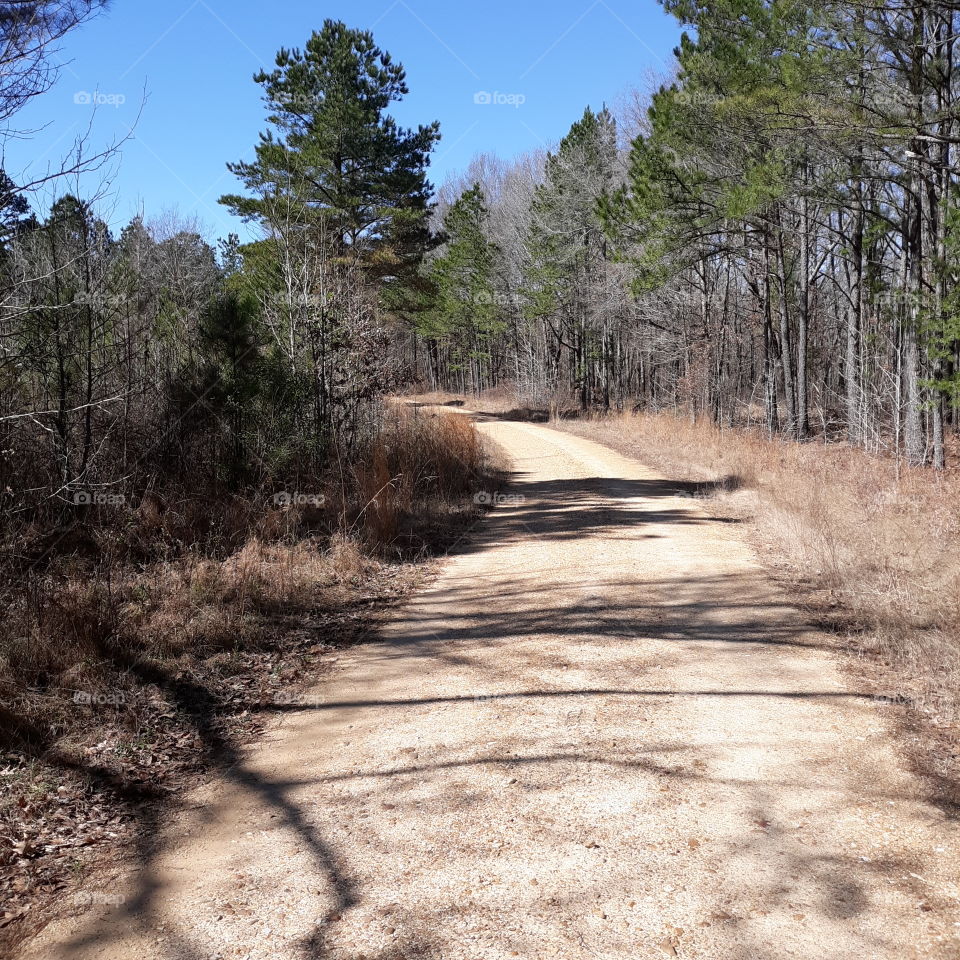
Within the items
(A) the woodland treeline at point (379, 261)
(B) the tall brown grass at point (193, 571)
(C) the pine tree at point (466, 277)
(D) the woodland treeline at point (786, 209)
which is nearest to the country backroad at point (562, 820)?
(B) the tall brown grass at point (193, 571)

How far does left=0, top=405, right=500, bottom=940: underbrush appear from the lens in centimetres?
411

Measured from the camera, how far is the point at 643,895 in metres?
3.10

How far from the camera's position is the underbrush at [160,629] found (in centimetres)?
411

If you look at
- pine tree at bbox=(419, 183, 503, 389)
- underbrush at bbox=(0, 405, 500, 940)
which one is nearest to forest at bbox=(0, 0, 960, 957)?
underbrush at bbox=(0, 405, 500, 940)

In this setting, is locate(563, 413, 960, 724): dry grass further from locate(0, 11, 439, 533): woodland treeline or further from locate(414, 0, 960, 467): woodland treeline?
locate(0, 11, 439, 533): woodland treeline

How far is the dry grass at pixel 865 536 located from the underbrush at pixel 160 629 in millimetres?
4186

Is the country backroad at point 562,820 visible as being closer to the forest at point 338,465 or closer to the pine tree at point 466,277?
the forest at point 338,465

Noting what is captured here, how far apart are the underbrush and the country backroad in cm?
44

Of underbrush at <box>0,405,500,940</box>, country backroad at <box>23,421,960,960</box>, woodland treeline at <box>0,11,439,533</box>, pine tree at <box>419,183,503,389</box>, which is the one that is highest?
pine tree at <box>419,183,503,389</box>

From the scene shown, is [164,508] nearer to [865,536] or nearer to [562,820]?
[562,820]

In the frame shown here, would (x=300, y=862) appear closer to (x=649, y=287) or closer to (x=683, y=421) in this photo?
(x=649, y=287)

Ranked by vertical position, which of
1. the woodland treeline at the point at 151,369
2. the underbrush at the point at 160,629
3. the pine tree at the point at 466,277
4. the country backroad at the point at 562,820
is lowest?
the country backroad at the point at 562,820

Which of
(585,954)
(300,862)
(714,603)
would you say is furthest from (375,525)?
(585,954)

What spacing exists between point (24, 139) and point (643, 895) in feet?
19.9
